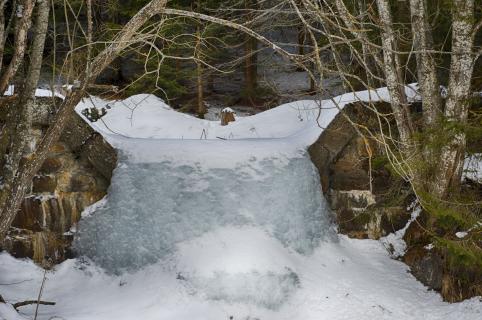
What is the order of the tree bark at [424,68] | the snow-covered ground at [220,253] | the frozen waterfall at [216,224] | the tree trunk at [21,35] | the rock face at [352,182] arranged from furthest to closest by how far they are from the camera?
the rock face at [352,182] < the tree bark at [424,68] < the frozen waterfall at [216,224] < the snow-covered ground at [220,253] < the tree trunk at [21,35]

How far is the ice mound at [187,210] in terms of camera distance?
281 inches

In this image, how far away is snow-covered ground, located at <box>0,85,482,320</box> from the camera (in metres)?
6.46

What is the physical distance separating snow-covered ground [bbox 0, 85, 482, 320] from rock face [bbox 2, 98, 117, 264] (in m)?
0.21

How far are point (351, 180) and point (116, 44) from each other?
16.7 feet

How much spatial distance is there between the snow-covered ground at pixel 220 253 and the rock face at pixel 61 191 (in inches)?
8.4

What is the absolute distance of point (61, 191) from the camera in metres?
→ 7.63

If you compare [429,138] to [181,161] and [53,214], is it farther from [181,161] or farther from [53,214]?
[53,214]

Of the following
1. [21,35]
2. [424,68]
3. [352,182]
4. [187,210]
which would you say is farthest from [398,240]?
[21,35]

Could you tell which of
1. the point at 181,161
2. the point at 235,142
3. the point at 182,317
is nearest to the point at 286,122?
the point at 235,142

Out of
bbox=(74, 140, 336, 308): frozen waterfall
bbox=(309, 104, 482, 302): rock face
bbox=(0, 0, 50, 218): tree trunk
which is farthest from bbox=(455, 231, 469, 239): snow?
bbox=(0, 0, 50, 218): tree trunk

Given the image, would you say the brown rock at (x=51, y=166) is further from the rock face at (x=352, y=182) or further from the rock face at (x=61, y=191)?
the rock face at (x=352, y=182)

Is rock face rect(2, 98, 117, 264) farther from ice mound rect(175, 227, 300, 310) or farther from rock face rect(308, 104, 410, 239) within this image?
rock face rect(308, 104, 410, 239)

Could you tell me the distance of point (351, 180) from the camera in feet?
27.0

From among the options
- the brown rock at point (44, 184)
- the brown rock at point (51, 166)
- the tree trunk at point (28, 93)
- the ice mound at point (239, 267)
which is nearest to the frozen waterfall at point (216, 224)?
the ice mound at point (239, 267)
